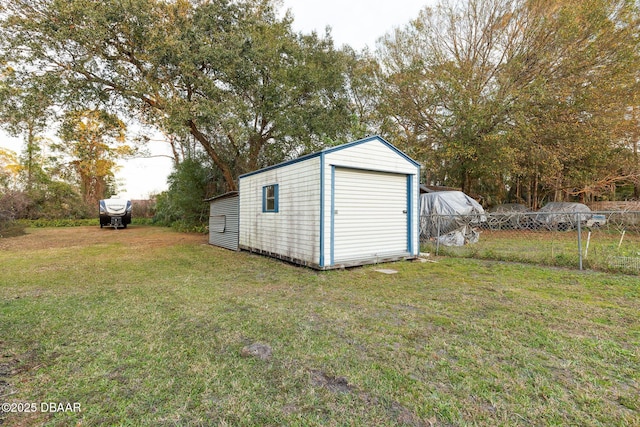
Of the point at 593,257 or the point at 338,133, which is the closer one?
the point at 593,257

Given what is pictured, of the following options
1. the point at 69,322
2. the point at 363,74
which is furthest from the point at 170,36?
the point at 69,322

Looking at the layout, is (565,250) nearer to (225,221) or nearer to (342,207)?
(342,207)

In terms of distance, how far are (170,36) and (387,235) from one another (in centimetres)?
939

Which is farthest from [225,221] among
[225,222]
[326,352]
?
[326,352]

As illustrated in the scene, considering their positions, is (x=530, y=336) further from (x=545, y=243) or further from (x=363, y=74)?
(x=363, y=74)

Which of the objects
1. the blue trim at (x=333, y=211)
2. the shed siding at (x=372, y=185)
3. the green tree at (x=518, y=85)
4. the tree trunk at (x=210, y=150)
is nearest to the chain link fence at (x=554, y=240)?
the shed siding at (x=372, y=185)

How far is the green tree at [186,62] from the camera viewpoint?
30.0 ft

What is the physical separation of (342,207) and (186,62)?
310 inches

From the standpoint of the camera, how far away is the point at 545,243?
772 cm

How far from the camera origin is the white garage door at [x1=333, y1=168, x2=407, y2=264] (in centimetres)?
618

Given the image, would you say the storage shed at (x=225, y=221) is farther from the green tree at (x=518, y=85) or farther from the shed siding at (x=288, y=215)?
the green tree at (x=518, y=85)

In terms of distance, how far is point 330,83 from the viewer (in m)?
13.5

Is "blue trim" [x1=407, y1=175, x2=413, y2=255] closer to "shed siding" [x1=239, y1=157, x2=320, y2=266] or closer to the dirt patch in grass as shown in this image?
"shed siding" [x1=239, y1=157, x2=320, y2=266]

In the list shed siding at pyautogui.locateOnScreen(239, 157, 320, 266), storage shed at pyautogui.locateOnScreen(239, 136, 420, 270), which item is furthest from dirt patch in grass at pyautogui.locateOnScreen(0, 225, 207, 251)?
storage shed at pyautogui.locateOnScreen(239, 136, 420, 270)
